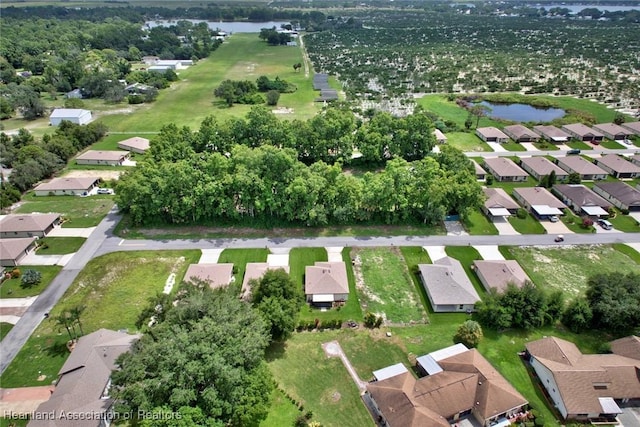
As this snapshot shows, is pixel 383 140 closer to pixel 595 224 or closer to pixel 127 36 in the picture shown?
pixel 595 224

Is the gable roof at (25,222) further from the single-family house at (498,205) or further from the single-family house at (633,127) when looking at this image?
the single-family house at (633,127)

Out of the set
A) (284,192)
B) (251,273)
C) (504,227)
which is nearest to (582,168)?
(504,227)

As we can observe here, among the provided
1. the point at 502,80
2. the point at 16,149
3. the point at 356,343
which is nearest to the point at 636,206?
the point at 356,343

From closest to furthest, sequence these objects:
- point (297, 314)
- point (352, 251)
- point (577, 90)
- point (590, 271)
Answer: point (297, 314) → point (590, 271) → point (352, 251) → point (577, 90)

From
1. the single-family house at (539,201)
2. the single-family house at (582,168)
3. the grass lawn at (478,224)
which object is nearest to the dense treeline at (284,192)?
the grass lawn at (478,224)

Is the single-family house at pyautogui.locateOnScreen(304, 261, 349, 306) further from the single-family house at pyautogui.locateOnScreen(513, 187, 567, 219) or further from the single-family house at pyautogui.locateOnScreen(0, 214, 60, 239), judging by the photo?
the single-family house at pyautogui.locateOnScreen(0, 214, 60, 239)

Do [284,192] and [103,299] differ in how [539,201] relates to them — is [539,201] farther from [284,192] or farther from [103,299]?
[103,299]

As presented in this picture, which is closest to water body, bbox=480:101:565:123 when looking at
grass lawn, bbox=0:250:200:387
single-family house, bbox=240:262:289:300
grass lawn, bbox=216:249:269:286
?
grass lawn, bbox=216:249:269:286
